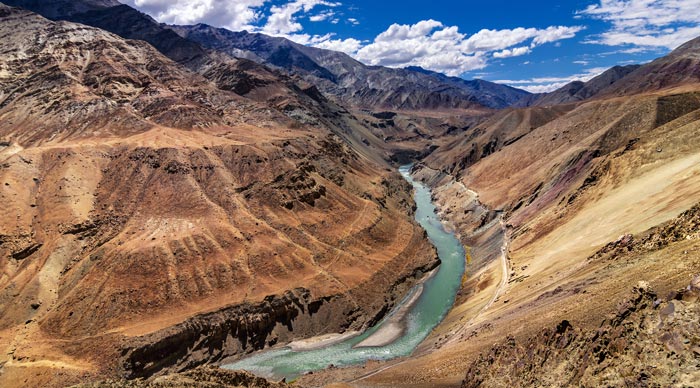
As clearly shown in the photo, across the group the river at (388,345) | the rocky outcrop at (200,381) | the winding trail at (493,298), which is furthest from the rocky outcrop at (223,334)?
the rocky outcrop at (200,381)

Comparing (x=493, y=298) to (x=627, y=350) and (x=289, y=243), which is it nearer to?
(x=289, y=243)

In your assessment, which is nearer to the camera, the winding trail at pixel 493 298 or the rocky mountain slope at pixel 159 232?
the winding trail at pixel 493 298

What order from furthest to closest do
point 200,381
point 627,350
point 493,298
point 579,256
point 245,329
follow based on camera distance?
point 245,329, point 493,298, point 579,256, point 200,381, point 627,350

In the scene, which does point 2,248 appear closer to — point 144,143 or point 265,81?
point 144,143

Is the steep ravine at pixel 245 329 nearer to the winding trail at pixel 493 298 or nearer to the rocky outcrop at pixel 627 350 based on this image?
the winding trail at pixel 493 298

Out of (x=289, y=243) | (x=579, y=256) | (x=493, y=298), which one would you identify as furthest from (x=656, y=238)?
(x=289, y=243)

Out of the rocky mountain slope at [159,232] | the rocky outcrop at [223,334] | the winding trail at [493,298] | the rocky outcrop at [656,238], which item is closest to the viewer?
the rocky outcrop at [656,238]
